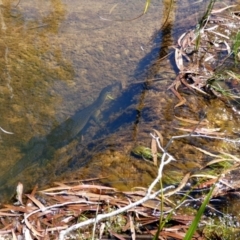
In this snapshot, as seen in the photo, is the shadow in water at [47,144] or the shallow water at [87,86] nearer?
the shallow water at [87,86]

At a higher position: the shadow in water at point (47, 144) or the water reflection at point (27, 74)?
the water reflection at point (27, 74)

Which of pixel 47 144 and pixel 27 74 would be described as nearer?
pixel 47 144

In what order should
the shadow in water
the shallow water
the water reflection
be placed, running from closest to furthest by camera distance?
the shallow water < the shadow in water < the water reflection

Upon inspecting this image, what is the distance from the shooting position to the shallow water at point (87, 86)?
264 centimetres

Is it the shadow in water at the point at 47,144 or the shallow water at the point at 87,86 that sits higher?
the shallow water at the point at 87,86

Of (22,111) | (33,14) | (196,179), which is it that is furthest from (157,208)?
(33,14)

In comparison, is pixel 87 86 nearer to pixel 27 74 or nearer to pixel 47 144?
pixel 27 74

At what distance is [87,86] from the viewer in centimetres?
369

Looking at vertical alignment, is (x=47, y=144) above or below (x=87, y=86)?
below

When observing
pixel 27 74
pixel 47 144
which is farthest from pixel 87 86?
pixel 47 144

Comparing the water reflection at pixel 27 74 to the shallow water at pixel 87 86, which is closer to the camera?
the shallow water at pixel 87 86

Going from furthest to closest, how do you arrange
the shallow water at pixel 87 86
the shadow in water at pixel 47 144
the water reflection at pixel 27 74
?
the water reflection at pixel 27 74, the shadow in water at pixel 47 144, the shallow water at pixel 87 86

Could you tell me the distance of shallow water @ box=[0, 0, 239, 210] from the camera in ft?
8.65

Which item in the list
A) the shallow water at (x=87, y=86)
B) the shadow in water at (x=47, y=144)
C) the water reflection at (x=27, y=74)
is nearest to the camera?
the shallow water at (x=87, y=86)
